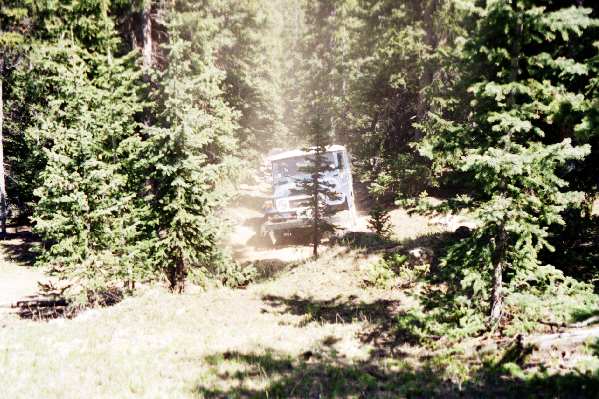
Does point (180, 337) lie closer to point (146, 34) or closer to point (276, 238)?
point (276, 238)

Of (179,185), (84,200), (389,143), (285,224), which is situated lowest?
(285,224)

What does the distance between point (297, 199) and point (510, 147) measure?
9349 mm

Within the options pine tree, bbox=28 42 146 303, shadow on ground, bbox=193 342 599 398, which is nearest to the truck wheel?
pine tree, bbox=28 42 146 303

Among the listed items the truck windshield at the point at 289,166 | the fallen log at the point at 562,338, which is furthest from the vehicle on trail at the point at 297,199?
the fallen log at the point at 562,338

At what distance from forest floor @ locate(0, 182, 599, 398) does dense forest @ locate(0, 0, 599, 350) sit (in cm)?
78

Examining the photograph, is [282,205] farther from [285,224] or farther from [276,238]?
[276,238]

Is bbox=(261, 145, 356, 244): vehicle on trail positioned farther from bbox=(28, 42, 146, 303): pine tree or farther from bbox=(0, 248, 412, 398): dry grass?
bbox=(28, 42, 146, 303): pine tree

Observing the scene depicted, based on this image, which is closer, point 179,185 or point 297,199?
point 179,185

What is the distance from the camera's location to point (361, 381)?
5.41 meters

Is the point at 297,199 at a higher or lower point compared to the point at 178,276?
higher

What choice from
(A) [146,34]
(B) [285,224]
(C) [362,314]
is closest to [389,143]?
(B) [285,224]

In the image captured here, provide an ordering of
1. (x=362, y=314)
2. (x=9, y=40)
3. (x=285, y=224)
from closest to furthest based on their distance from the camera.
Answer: (x=362, y=314), (x=285, y=224), (x=9, y=40)

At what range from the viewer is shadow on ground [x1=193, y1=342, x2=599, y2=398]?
4684mm

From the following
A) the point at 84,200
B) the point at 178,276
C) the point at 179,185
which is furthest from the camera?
the point at 178,276
